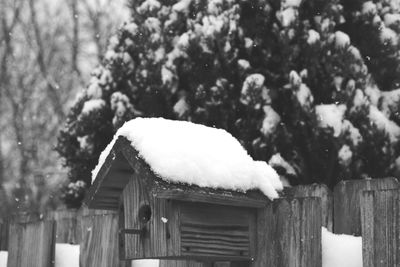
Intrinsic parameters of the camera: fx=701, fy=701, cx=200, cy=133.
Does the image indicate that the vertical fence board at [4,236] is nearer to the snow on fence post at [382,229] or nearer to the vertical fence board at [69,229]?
the vertical fence board at [69,229]

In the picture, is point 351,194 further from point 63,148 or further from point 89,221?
point 63,148

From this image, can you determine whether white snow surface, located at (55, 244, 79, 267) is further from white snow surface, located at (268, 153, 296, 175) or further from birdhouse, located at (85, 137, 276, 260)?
white snow surface, located at (268, 153, 296, 175)

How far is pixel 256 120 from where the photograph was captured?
4.49m

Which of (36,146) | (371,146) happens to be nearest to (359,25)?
(371,146)

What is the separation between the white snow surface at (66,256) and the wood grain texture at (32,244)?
0.09m

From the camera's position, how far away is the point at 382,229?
242cm

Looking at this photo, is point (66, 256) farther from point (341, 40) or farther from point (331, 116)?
point (341, 40)

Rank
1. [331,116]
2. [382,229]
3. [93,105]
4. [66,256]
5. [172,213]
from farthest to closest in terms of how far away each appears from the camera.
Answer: [93,105] → [331,116] → [66,256] → [172,213] → [382,229]

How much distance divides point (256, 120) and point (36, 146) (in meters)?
10.0

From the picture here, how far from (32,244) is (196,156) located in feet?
5.75

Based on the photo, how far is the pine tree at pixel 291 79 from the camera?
4.37 meters

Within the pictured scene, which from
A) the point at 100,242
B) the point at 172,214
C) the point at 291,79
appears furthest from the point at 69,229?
the point at 172,214

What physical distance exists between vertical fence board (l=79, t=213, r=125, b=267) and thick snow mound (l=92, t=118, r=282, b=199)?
2.80 feet

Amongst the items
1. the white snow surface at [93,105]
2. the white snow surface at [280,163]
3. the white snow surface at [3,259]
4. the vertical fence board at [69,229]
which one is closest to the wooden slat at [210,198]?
the white snow surface at [280,163]
